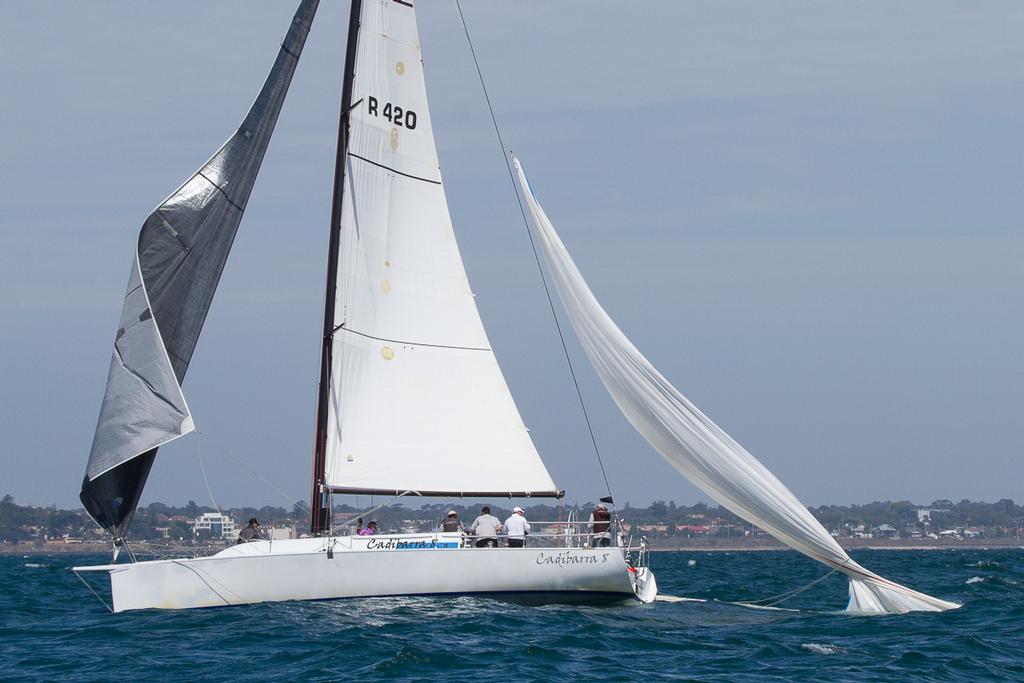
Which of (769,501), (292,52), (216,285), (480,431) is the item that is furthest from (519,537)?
(292,52)

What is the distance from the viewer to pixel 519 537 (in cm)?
2100

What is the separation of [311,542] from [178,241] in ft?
15.1

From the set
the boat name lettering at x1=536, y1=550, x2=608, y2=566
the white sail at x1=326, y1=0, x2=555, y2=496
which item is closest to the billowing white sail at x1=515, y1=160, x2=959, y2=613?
the boat name lettering at x1=536, y1=550, x2=608, y2=566

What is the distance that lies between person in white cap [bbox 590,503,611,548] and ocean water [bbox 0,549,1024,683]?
98 centimetres

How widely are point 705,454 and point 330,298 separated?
6084 mm

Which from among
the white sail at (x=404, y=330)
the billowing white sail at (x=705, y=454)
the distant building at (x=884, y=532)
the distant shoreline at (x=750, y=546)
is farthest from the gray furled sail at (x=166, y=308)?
the distant building at (x=884, y=532)

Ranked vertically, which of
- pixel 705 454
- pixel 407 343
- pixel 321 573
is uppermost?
pixel 407 343

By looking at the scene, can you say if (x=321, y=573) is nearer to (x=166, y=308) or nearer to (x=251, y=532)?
(x=251, y=532)

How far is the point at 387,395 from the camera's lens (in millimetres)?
21938

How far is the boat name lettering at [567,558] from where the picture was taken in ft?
67.2

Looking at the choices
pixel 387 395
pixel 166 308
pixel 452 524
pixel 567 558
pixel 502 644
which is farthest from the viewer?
pixel 387 395

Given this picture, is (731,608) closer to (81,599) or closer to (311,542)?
(311,542)

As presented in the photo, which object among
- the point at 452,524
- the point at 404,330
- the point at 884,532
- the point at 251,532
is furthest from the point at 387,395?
the point at 884,532

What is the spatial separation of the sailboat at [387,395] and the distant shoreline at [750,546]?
12467cm
